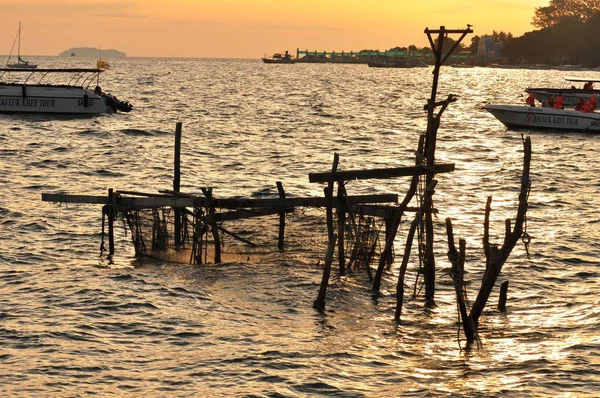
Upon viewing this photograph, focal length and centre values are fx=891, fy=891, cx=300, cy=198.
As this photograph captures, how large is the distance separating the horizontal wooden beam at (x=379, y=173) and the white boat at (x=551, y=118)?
39.7 meters

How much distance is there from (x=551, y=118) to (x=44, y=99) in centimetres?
3351

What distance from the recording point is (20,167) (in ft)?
130

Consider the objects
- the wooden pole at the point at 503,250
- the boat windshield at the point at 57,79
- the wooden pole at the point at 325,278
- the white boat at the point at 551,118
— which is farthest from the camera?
the white boat at the point at 551,118

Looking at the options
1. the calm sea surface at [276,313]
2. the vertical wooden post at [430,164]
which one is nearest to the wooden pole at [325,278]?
the calm sea surface at [276,313]

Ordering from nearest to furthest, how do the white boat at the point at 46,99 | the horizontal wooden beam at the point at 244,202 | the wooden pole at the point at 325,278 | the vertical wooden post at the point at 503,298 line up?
1. the wooden pole at the point at 325,278
2. the vertical wooden post at the point at 503,298
3. the horizontal wooden beam at the point at 244,202
4. the white boat at the point at 46,99

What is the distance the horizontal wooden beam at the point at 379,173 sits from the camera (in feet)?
53.1

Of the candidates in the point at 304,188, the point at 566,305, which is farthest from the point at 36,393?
the point at 304,188

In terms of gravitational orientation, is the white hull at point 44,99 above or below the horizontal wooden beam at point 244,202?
above

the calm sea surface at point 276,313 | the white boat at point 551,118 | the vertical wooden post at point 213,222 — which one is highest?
the white boat at point 551,118

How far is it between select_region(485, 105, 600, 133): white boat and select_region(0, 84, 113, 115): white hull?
27864 mm

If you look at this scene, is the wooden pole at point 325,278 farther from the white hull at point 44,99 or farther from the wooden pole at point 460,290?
the white hull at point 44,99

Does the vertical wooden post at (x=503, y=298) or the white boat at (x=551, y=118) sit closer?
the vertical wooden post at (x=503, y=298)

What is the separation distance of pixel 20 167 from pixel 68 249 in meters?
18.1

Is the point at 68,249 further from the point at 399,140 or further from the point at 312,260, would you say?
the point at 399,140
